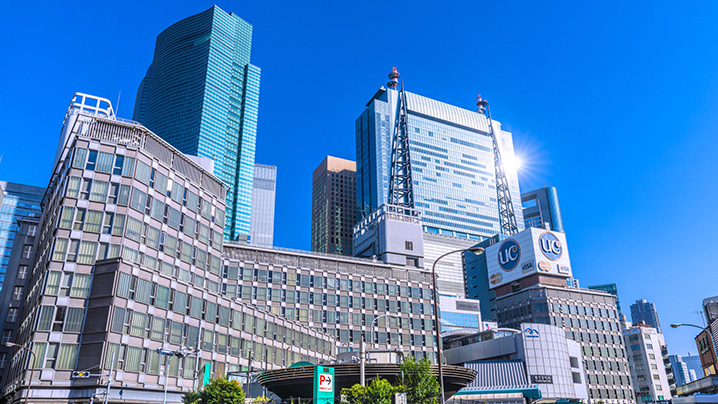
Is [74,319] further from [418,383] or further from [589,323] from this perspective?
[589,323]

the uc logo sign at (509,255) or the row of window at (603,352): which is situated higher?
the uc logo sign at (509,255)

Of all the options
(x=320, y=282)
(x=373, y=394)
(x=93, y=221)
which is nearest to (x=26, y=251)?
(x=93, y=221)

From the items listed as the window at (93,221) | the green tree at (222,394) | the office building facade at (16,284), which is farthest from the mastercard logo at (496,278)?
the green tree at (222,394)

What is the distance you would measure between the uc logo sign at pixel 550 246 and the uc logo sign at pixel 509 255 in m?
7.36

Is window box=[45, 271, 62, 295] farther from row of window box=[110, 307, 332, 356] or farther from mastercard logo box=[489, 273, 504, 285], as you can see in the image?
mastercard logo box=[489, 273, 504, 285]

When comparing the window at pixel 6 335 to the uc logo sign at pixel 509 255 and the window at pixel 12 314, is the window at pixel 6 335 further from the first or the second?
the uc logo sign at pixel 509 255

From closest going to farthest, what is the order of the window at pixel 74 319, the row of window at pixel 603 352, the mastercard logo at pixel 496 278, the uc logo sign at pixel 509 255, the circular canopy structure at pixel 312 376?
the circular canopy structure at pixel 312 376 → the window at pixel 74 319 → the row of window at pixel 603 352 → the uc logo sign at pixel 509 255 → the mastercard logo at pixel 496 278

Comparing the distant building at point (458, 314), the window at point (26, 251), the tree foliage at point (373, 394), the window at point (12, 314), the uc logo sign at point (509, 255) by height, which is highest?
the uc logo sign at point (509, 255)

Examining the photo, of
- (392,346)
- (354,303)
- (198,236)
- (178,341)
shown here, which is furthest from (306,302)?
(178,341)

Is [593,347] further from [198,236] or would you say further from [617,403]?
[198,236]

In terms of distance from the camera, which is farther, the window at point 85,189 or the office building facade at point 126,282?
the window at point 85,189

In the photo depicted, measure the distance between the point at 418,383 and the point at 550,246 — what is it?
415 ft

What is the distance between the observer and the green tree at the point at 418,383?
4394cm

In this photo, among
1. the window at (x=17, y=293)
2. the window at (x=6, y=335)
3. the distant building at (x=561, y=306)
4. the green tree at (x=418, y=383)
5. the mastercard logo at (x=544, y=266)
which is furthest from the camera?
the mastercard logo at (x=544, y=266)
